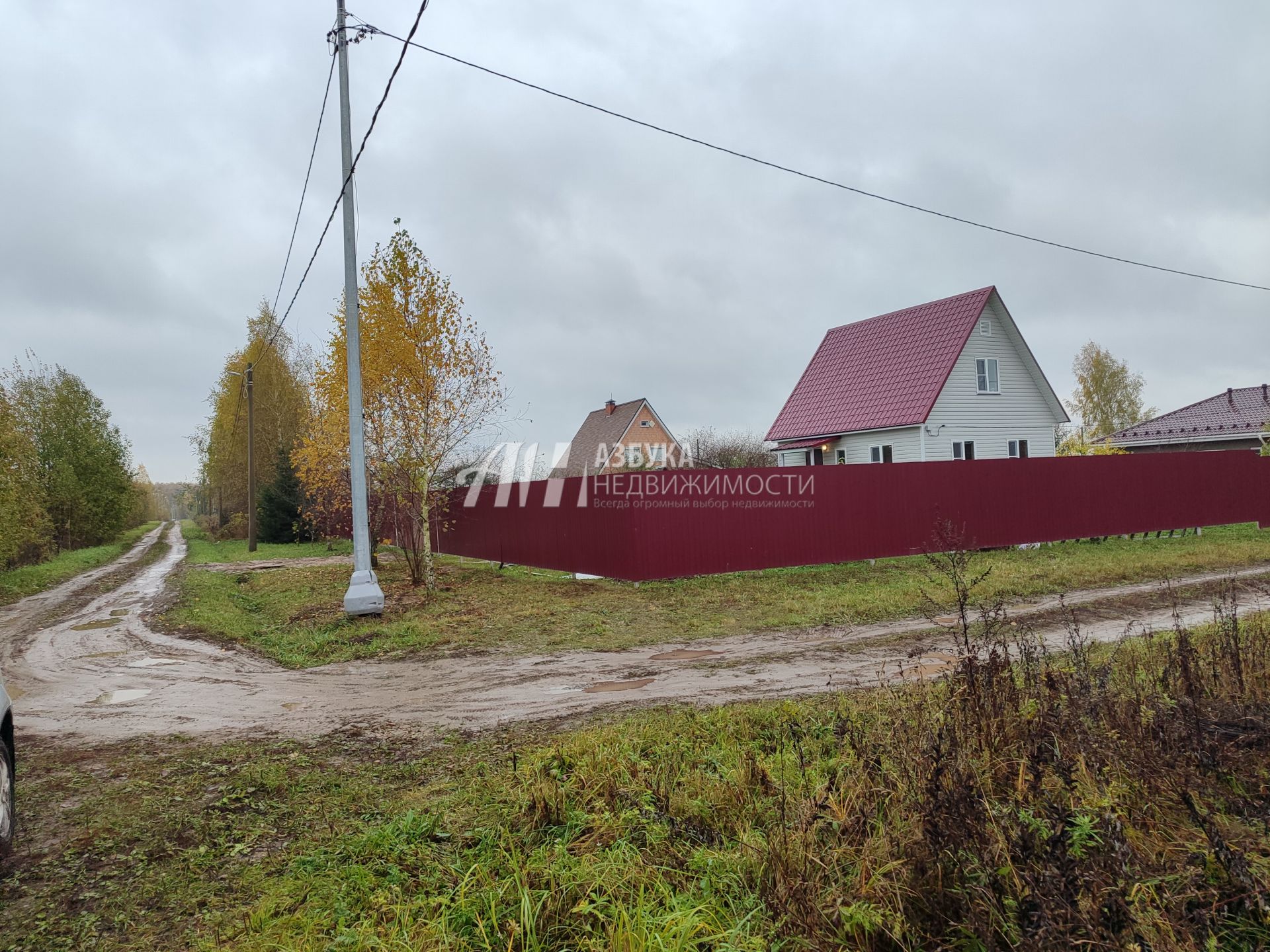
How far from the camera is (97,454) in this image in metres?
34.8

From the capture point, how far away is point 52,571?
73.5 feet

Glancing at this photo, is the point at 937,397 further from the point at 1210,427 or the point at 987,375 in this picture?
the point at 1210,427

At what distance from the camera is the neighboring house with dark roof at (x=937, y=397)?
20.4 meters

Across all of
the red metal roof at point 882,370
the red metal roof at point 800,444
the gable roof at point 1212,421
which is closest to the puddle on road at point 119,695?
the red metal roof at point 882,370

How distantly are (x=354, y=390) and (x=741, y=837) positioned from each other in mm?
9039

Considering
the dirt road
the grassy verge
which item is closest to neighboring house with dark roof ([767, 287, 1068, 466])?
the dirt road

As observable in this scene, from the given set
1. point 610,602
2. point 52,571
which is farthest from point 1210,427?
point 52,571

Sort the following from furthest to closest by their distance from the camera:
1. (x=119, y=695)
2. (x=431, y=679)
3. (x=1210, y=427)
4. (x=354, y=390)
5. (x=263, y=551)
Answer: (x=1210, y=427), (x=263, y=551), (x=354, y=390), (x=431, y=679), (x=119, y=695)

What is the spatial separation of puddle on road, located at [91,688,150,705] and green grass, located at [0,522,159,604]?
11.8 meters

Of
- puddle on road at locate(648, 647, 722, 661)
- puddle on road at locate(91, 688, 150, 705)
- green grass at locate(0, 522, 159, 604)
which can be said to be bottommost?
puddle on road at locate(91, 688, 150, 705)

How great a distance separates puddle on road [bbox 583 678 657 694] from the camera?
6.62 meters

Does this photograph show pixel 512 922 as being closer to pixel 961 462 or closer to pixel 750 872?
pixel 750 872

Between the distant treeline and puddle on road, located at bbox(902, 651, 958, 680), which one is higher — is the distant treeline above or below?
above

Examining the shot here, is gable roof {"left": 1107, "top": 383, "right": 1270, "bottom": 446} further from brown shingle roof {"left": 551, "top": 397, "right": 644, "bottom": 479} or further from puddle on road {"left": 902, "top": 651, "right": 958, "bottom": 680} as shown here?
puddle on road {"left": 902, "top": 651, "right": 958, "bottom": 680}
